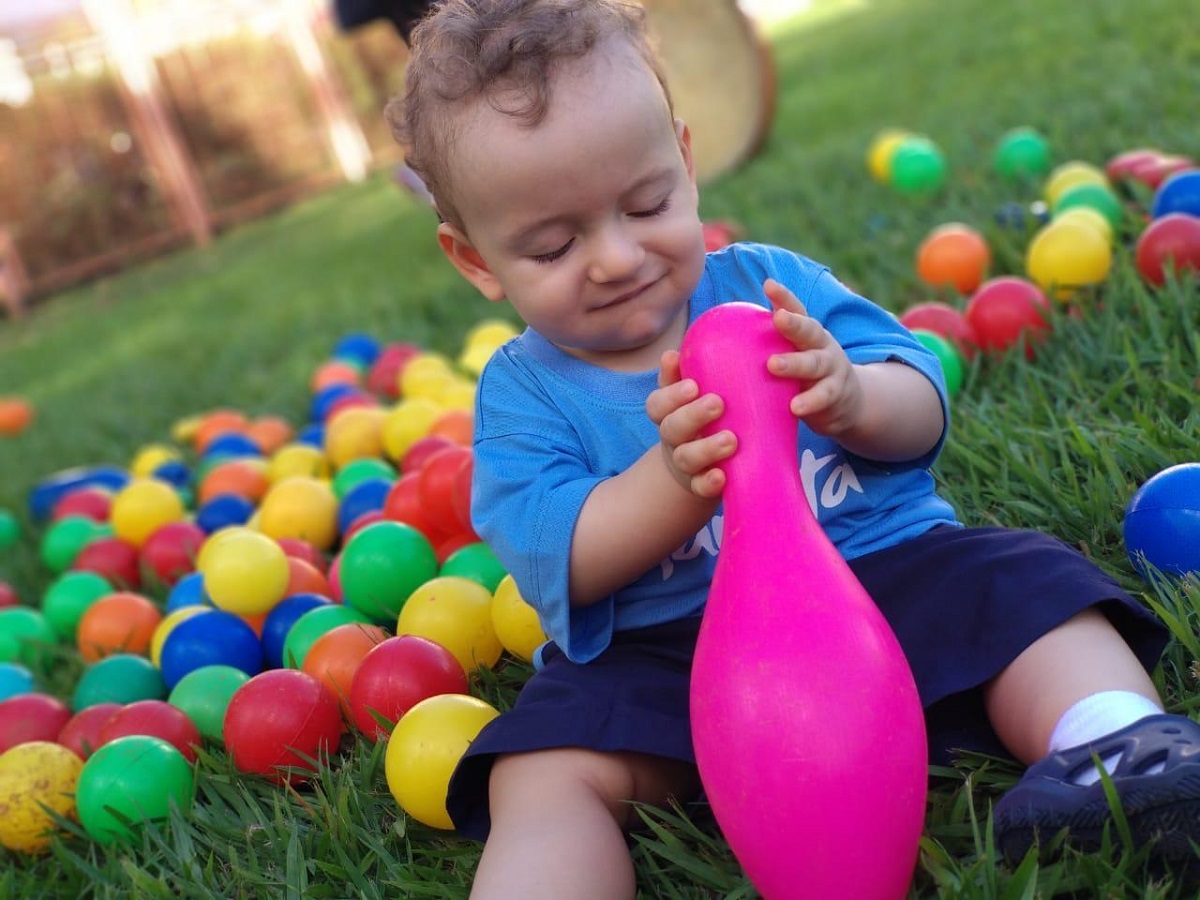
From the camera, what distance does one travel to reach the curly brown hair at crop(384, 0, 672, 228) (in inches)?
56.1

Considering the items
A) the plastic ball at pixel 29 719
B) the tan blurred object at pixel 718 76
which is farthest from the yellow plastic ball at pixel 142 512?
the tan blurred object at pixel 718 76

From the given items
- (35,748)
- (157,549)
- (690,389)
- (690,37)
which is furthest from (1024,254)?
(690,37)

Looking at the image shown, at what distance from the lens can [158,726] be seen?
6.22 feet

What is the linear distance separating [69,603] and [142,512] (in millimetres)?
382

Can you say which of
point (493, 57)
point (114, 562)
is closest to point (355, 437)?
point (114, 562)

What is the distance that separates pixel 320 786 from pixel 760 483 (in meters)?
0.81

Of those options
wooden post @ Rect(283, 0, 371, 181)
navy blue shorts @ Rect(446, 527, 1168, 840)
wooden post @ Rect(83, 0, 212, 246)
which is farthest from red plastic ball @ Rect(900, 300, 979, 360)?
wooden post @ Rect(283, 0, 371, 181)

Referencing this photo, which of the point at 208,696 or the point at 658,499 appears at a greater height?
the point at 658,499

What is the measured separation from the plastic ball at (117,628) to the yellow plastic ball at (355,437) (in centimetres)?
71

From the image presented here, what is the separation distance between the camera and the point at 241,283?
23.9 feet

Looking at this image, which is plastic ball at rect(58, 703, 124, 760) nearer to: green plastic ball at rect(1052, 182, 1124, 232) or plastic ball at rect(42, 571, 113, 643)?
plastic ball at rect(42, 571, 113, 643)

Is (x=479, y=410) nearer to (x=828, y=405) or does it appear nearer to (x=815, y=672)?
(x=828, y=405)

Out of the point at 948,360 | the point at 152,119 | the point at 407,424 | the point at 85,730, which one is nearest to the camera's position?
the point at 85,730

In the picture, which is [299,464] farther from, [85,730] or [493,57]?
[493,57]
